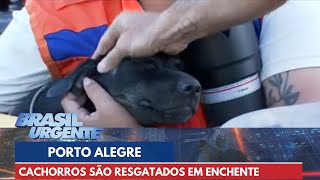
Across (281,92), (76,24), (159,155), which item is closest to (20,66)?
(76,24)

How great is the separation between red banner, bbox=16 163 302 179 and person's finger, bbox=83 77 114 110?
375 millimetres

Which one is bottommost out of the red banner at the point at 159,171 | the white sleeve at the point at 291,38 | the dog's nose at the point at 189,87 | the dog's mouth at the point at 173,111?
the red banner at the point at 159,171

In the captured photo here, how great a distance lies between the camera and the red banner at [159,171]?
67cm

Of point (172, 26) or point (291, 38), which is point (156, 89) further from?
point (291, 38)

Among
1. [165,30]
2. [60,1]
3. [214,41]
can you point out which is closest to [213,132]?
[165,30]

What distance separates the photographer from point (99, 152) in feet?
2.20

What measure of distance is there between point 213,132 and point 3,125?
26cm

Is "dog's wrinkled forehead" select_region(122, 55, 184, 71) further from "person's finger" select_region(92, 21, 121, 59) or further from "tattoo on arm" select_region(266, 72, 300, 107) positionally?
"tattoo on arm" select_region(266, 72, 300, 107)

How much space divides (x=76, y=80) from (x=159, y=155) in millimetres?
467

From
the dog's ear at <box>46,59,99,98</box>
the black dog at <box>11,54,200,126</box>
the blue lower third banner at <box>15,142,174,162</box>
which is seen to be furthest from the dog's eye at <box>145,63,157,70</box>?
the blue lower third banner at <box>15,142,174,162</box>

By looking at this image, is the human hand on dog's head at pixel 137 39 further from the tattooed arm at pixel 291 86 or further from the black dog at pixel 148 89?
the tattooed arm at pixel 291 86

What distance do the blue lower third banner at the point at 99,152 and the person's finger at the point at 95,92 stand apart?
37 centimetres

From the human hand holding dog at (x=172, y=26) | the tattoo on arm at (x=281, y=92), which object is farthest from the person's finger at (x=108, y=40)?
the tattoo on arm at (x=281, y=92)

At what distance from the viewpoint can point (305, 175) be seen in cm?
67
